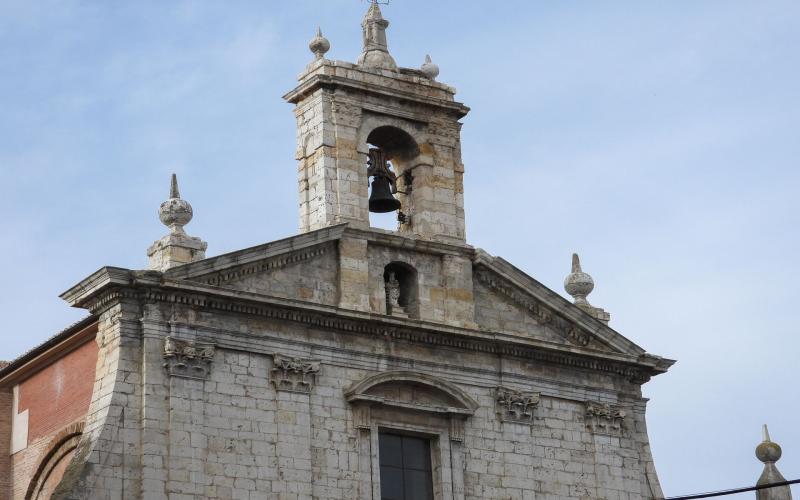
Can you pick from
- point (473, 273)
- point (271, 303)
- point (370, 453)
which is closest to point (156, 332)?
point (271, 303)

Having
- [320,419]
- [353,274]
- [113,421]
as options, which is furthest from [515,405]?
[113,421]

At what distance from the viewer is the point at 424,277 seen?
112 ft

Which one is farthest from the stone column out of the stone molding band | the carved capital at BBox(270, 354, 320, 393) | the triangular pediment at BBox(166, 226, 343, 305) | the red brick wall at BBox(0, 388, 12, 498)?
the red brick wall at BBox(0, 388, 12, 498)

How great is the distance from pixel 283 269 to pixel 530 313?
491 centimetres

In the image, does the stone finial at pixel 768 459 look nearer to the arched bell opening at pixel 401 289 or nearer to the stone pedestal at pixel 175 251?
the arched bell opening at pixel 401 289

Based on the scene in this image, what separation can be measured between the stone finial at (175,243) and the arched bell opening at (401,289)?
11.0 ft

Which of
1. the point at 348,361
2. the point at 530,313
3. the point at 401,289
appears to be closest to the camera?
the point at 348,361

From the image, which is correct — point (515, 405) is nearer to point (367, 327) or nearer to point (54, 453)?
point (367, 327)

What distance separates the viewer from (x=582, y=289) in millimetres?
36312

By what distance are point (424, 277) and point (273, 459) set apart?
469cm

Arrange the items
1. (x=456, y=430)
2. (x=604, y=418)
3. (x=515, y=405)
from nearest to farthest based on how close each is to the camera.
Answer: (x=456, y=430) → (x=515, y=405) → (x=604, y=418)

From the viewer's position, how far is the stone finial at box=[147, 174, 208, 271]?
1258 inches

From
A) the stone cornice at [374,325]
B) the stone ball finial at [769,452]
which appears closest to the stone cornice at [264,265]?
the stone cornice at [374,325]

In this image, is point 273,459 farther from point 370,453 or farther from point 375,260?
point 375,260
